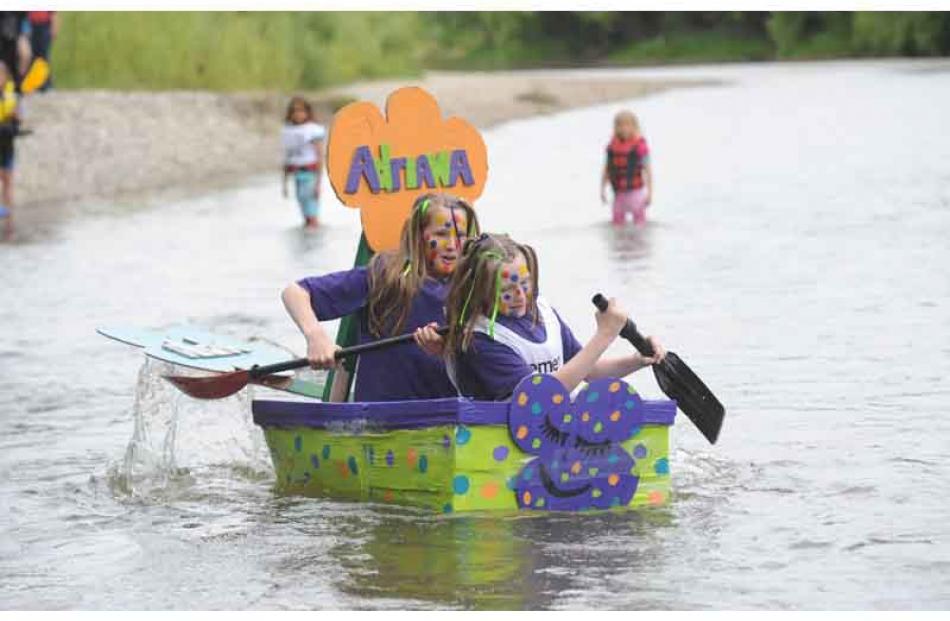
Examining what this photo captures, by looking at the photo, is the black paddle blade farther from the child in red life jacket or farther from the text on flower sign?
the child in red life jacket

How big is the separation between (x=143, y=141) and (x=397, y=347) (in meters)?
16.6

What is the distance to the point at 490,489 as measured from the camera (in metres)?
7.81

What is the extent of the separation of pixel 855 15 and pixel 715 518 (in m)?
40.8

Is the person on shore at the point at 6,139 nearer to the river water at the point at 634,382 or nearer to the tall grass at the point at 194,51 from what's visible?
the river water at the point at 634,382

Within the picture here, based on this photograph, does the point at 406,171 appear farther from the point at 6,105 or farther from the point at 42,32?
the point at 42,32

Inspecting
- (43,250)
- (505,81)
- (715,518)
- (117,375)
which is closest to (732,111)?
(505,81)

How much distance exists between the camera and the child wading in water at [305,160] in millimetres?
18734

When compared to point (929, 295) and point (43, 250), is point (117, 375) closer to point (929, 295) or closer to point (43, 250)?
point (929, 295)

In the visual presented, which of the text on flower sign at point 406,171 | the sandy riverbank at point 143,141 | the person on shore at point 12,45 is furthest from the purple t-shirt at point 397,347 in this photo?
the person on shore at point 12,45

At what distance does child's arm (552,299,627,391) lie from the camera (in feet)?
25.2

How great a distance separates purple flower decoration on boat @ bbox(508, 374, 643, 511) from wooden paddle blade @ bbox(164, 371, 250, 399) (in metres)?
1.35

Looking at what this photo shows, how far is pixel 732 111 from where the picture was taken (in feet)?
101

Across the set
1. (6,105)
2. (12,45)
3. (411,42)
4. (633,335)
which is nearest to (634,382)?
(633,335)

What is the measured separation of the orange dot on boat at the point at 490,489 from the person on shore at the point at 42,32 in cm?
1705
